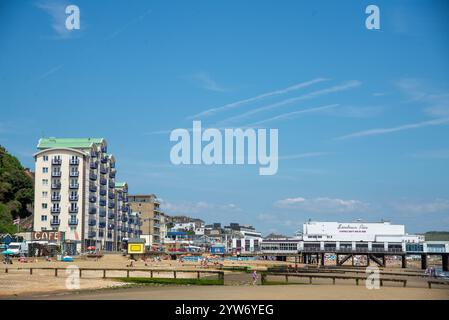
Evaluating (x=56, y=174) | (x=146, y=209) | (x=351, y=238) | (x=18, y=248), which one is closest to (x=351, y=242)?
(x=351, y=238)

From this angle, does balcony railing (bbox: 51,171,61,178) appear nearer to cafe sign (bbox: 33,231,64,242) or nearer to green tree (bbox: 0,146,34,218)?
green tree (bbox: 0,146,34,218)

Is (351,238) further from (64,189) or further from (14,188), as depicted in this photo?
(14,188)

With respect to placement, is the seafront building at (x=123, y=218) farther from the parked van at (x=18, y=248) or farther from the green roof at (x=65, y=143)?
the parked van at (x=18, y=248)

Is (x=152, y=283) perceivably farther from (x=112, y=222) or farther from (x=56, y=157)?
(x=112, y=222)

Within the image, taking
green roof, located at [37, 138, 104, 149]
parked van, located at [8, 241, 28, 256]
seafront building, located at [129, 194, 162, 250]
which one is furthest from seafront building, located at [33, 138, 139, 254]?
seafront building, located at [129, 194, 162, 250]

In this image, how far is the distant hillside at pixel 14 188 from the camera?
143 meters

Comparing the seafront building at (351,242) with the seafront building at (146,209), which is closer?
Answer: the seafront building at (351,242)

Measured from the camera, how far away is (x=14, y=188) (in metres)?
145

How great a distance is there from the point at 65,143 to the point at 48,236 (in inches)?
981

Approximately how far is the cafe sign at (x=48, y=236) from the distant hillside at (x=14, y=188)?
57.7 feet

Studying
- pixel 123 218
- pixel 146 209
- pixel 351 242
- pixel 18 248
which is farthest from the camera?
pixel 146 209

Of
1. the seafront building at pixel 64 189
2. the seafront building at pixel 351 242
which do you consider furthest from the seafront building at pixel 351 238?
the seafront building at pixel 64 189
